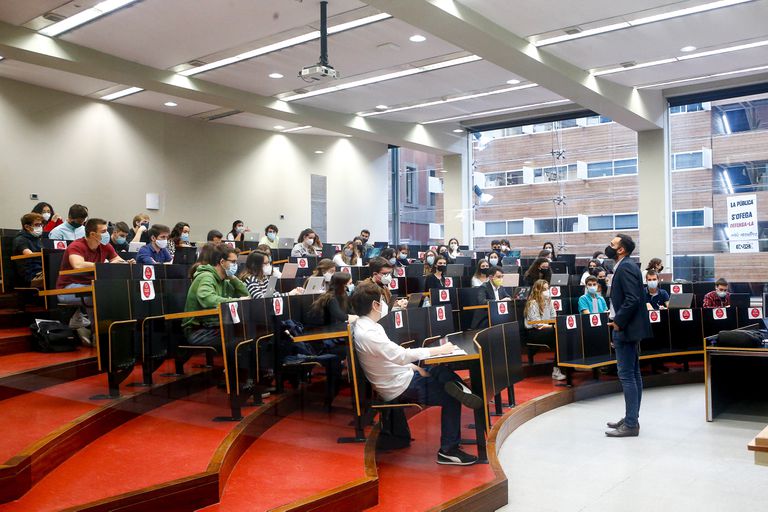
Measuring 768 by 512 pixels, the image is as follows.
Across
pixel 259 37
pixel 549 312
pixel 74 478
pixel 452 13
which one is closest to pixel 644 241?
pixel 549 312

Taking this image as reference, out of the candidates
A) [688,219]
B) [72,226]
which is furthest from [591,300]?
[72,226]

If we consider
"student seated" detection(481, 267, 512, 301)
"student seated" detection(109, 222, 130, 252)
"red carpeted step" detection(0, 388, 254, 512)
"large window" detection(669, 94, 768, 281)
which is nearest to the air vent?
"student seated" detection(109, 222, 130, 252)

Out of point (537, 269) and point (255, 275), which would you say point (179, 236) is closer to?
point (255, 275)

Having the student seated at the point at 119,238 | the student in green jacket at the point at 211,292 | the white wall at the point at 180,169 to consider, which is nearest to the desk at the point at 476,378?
the student in green jacket at the point at 211,292

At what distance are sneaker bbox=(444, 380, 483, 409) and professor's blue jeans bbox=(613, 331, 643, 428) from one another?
1.73 m

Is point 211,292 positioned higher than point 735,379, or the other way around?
point 211,292

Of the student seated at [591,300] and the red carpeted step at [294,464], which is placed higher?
the student seated at [591,300]

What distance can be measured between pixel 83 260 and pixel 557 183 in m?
10.4

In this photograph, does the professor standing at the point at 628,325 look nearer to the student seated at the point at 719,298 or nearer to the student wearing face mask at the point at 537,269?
the student wearing face mask at the point at 537,269

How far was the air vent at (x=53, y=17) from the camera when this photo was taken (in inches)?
289

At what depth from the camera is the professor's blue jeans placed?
537 centimetres

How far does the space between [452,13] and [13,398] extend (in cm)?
549

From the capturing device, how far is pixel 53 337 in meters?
4.84

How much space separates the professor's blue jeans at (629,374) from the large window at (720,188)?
277 inches
